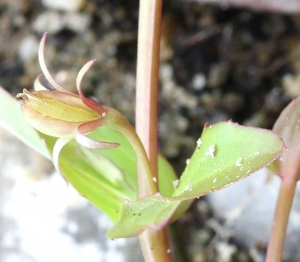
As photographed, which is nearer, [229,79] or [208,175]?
[208,175]

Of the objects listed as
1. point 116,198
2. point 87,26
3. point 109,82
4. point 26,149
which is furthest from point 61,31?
point 116,198

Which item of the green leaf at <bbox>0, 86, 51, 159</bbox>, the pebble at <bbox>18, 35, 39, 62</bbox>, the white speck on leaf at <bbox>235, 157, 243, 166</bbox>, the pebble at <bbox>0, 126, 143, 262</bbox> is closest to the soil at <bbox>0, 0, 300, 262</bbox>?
the pebble at <bbox>18, 35, 39, 62</bbox>

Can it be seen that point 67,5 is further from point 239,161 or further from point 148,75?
point 239,161

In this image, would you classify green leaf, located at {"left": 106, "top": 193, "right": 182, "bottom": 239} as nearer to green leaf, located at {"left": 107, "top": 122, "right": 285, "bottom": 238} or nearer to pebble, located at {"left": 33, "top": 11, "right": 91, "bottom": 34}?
green leaf, located at {"left": 107, "top": 122, "right": 285, "bottom": 238}

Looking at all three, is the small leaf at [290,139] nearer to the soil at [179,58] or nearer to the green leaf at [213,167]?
the green leaf at [213,167]

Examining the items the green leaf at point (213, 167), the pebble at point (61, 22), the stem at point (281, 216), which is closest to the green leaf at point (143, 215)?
the green leaf at point (213, 167)

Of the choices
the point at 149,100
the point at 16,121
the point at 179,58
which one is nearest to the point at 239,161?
the point at 149,100

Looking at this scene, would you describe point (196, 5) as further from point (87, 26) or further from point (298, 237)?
point (298, 237)

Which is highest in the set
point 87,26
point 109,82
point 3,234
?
point 87,26

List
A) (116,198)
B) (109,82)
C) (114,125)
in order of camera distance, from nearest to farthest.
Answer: (114,125)
(116,198)
(109,82)
